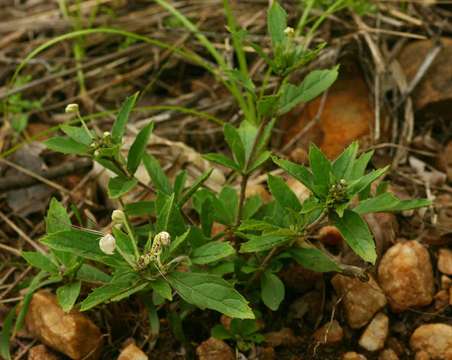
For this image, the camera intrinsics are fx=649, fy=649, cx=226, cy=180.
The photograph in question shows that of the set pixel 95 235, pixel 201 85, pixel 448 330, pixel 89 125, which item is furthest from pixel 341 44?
pixel 95 235

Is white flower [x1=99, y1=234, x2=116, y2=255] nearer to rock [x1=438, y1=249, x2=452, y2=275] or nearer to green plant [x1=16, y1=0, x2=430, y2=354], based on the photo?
green plant [x1=16, y1=0, x2=430, y2=354]

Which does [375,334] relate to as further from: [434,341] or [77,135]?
[77,135]

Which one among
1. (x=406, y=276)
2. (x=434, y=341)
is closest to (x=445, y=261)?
(x=406, y=276)

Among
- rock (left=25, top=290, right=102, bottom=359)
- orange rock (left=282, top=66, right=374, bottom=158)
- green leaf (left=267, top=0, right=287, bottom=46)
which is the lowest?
rock (left=25, top=290, right=102, bottom=359)

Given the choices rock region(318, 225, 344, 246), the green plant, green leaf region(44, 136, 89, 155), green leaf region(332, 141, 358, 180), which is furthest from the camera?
rock region(318, 225, 344, 246)

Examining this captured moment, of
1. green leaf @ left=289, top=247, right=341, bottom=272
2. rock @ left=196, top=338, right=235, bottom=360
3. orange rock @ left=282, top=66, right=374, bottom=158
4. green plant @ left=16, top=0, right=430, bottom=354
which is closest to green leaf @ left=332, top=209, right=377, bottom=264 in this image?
green plant @ left=16, top=0, right=430, bottom=354

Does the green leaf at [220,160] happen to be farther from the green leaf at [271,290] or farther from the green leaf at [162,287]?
the green leaf at [162,287]
